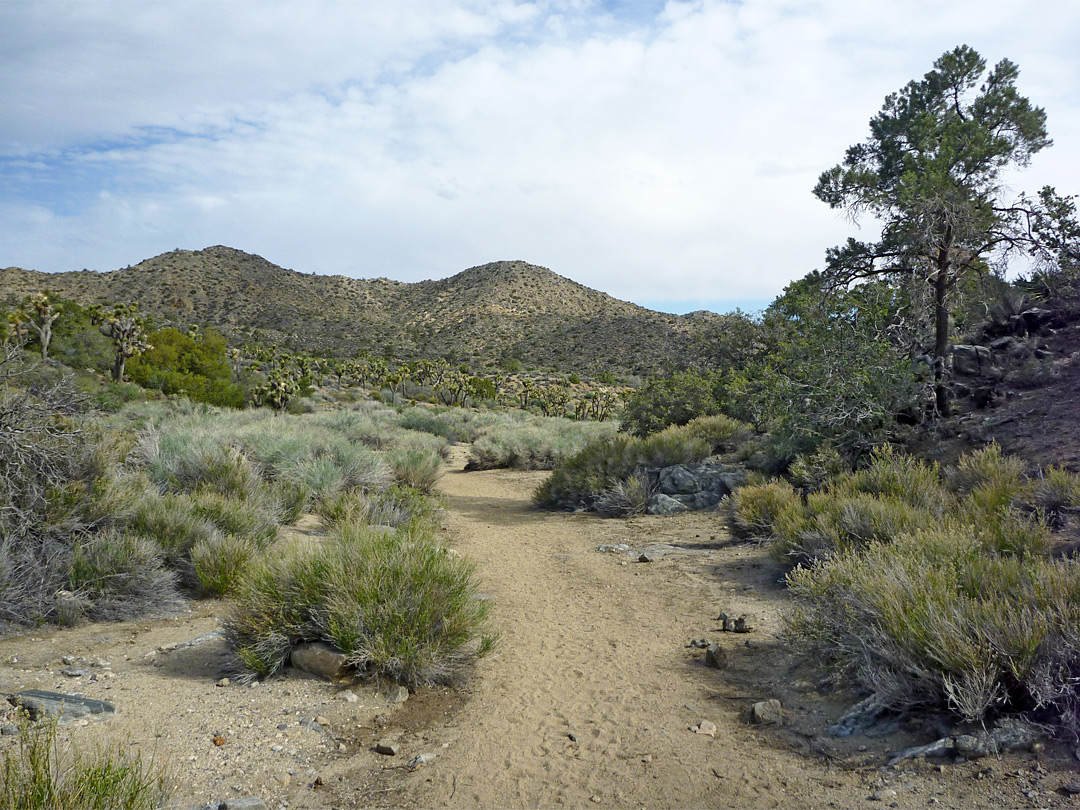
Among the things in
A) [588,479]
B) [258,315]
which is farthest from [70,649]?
[258,315]

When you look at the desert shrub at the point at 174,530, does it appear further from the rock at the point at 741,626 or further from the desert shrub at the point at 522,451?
the desert shrub at the point at 522,451

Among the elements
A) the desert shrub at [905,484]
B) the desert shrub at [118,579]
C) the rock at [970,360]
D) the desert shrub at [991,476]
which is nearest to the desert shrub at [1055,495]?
the desert shrub at [991,476]

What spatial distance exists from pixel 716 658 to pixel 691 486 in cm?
713

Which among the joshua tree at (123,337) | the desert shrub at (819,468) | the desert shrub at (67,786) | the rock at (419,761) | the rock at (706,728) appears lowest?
the rock at (419,761)

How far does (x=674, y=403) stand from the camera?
682 inches

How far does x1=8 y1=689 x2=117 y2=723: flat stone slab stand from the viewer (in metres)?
4.03

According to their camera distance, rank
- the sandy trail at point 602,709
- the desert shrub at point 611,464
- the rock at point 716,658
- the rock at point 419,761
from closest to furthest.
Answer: the sandy trail at point 602,709 → the rock at point 419,761 → the rock at point 716,658 → the desert shrub at point 611,464

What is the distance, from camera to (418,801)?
11.7 feet

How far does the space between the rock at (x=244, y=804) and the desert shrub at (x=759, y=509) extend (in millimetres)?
7134

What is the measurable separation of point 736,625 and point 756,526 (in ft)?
10.7

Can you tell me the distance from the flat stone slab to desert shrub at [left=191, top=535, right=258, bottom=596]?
8.47ft

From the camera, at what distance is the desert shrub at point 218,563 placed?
7020 mm

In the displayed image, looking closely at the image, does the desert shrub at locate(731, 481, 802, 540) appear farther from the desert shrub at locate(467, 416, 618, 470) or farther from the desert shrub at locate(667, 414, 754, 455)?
the desert shrub at locate(467, 416, 618, 470)

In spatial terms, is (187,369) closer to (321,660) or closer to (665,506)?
(665,506)
